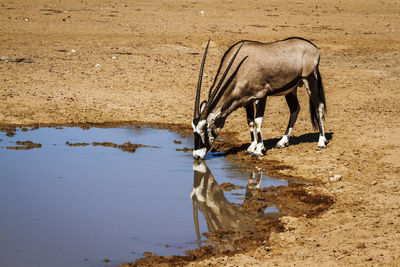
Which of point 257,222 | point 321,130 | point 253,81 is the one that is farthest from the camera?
point 321,130

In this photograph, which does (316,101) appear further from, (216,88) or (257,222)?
(257,222)

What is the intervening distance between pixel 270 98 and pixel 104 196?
22.5ft

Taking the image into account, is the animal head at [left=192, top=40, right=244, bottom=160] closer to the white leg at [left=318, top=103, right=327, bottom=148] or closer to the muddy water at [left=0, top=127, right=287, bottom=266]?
the muddy water at [left=0, top=127, right=287, bottom=266]

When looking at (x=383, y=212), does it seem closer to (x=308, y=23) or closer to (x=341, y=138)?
(x=341, y=138)

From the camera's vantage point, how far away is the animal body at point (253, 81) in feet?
29.8

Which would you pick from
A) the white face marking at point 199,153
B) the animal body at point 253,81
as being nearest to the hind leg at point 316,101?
the animal body at point 253,81

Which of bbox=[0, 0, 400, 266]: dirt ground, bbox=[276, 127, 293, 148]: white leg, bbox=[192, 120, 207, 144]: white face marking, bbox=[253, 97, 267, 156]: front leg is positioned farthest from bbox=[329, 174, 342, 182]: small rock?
bbox=[192, 120, 207, 144]: white face marking

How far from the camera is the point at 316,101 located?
995 centimetres

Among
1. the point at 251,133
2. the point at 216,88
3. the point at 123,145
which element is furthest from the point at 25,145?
the point at 251,133

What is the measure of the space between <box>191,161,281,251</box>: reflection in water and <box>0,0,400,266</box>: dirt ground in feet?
1.26

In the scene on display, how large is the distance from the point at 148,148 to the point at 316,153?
2612mm

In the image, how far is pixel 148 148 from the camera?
9.66 metres

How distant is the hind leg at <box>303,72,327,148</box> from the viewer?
9.75 metres

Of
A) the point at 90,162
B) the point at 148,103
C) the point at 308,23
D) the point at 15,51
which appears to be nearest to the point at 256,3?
the point at 308,23
